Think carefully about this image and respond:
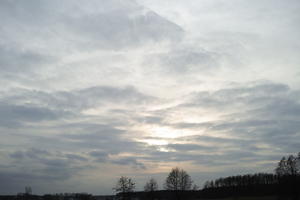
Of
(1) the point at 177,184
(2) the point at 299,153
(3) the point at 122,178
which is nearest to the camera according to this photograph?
(2) the point at 299,153

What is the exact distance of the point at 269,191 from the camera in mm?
137500

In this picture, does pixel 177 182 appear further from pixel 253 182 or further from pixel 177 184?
pixel 253 182

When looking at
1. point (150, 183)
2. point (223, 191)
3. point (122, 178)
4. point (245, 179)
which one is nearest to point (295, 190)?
point (122, 178)

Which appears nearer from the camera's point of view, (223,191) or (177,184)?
(177,184)

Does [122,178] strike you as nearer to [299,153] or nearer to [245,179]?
[299,153]

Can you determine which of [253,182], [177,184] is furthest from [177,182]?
[253,182]

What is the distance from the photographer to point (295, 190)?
84062 millimetres

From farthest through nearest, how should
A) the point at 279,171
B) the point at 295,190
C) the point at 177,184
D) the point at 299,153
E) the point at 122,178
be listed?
the point at 122,178 → the point at 177,184 → the point at 279,171 → the point at 299,153 → the point at 295,190

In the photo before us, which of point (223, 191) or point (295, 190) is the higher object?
point (295, 190)

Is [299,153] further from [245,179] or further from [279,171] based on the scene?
[245,179]

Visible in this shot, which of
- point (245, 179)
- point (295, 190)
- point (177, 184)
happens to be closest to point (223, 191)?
point (245, 179)

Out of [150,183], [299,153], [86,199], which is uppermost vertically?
[299,153]

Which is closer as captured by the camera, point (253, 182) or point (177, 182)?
point (177, 182)

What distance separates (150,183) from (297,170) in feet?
240
